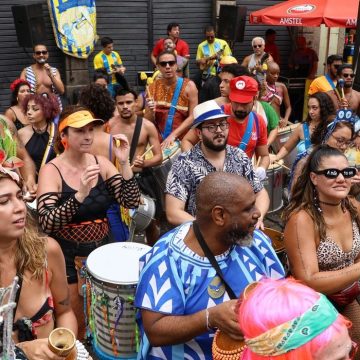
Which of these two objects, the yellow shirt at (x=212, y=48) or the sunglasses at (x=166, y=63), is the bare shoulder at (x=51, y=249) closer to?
the sunglasses at (x=166, y=63)

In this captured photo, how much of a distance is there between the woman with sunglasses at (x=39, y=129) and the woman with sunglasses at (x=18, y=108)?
0.66 meters

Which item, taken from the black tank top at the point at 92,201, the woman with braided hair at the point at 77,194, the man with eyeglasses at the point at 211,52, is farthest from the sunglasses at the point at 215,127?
the man with eyeglasses at the point at 211,52

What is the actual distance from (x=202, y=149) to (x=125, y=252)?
958mm

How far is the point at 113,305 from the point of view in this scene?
3.34m

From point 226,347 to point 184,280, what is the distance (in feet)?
1.15

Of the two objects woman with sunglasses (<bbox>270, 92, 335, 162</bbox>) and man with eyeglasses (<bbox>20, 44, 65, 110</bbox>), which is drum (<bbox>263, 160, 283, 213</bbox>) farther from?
man with eyeglasses (<bbox>20, 44, 65, 110</bbox>)

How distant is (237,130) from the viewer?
16.6ft

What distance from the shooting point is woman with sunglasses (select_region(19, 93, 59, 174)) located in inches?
214

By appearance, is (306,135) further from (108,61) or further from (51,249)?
(108,61)

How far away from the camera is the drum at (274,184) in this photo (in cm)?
598

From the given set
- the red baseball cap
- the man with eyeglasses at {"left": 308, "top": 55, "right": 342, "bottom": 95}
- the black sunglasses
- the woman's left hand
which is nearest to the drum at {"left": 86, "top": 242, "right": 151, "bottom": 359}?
the woman's left hand

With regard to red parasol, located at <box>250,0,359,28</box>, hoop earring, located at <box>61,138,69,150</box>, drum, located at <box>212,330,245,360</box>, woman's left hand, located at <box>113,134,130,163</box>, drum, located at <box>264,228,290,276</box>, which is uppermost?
red parasol, located at <box>250,0,359,28</box>

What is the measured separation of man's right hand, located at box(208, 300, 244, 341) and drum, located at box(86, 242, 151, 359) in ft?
3.72

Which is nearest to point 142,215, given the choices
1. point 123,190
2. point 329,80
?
point 123,190
